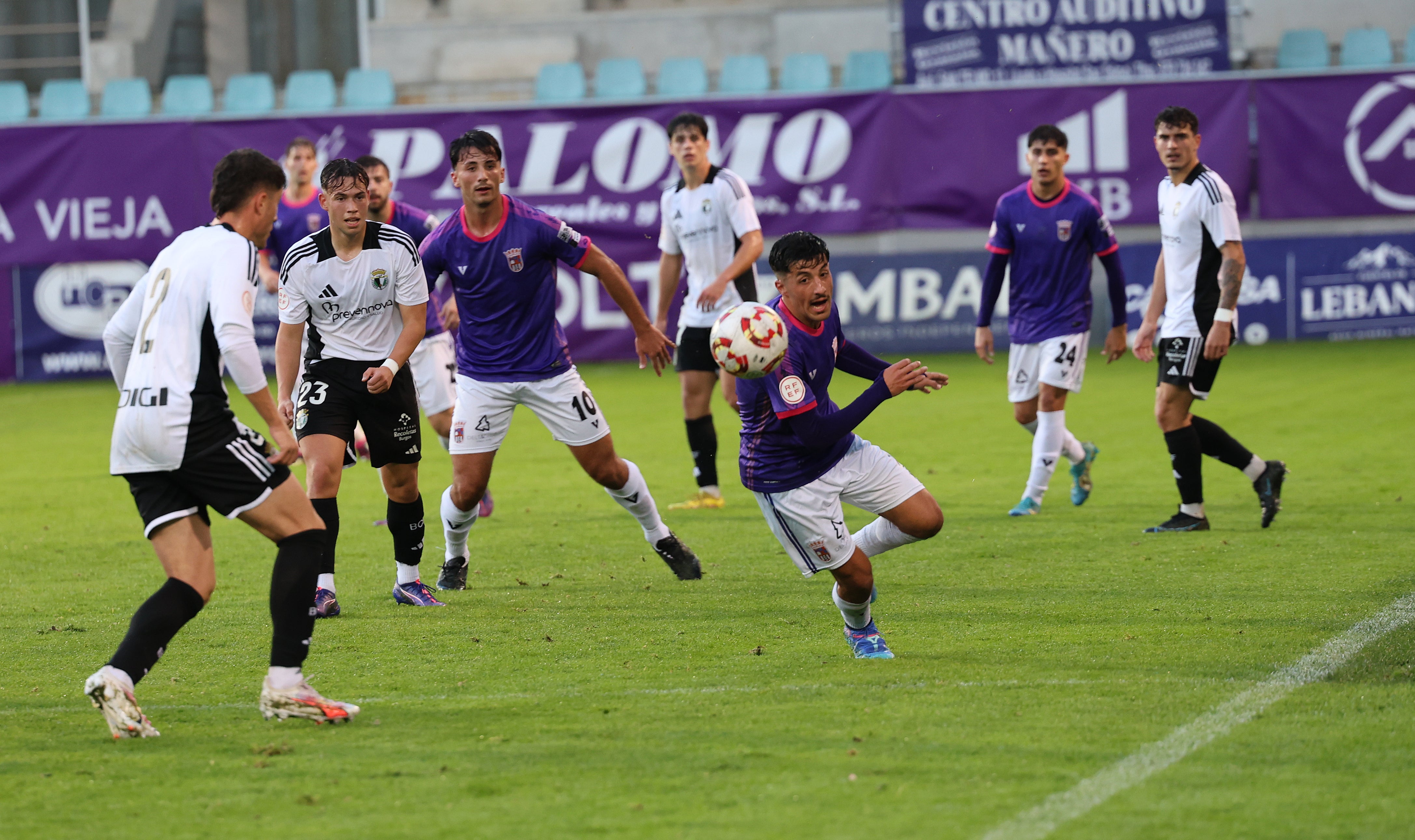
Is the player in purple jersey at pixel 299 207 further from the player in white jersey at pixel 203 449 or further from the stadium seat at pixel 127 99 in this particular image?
the stadium seat at pixel 127 99

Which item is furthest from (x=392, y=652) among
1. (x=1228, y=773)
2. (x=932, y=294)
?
(x=932, y=294)

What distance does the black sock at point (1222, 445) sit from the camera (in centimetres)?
812

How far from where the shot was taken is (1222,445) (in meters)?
8.16

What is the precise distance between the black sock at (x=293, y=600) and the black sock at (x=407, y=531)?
6.38ft

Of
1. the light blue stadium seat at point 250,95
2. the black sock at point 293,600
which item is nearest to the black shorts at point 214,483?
the black sock at point 293,600

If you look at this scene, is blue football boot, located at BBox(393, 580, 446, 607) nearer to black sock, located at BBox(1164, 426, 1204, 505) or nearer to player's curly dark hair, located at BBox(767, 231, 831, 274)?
player's curly dark hair, located at BBox(767, 231, 831, 274)

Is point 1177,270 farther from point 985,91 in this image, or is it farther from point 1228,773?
point 985,91

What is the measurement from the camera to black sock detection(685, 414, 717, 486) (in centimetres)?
938

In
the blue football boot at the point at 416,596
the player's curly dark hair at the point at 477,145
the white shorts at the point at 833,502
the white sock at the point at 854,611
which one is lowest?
the blue football boot at the point at 416,596

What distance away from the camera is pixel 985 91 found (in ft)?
61.0

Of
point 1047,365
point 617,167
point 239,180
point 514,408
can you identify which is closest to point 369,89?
point 617,167

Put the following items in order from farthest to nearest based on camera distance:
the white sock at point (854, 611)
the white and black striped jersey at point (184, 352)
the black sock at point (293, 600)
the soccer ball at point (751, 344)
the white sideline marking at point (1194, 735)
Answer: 1. the white sock at point (854, 611)
2. the soccer ball at point (751, 344)
3. the black sock at point (293, 600)
4. the white and black striped jersey at point (184, 352)
5. the white sideline marking at point (1194, 735)

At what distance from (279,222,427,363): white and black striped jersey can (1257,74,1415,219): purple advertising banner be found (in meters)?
14.4

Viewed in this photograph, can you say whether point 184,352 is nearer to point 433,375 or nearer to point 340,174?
point 340,174
